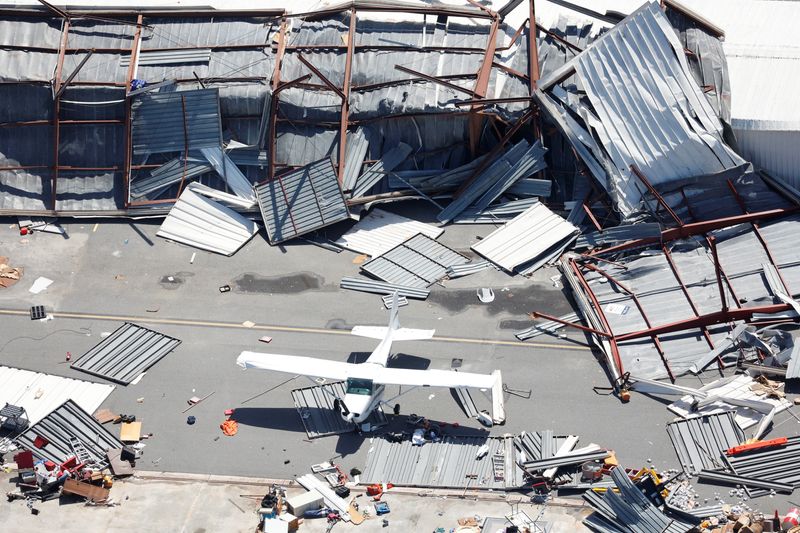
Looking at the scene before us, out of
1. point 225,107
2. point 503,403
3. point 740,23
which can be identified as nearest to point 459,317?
point 503,403

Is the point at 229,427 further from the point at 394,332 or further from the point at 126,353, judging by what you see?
the point at 394,332

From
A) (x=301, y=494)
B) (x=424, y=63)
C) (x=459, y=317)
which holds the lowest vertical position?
(x=301, y=494)

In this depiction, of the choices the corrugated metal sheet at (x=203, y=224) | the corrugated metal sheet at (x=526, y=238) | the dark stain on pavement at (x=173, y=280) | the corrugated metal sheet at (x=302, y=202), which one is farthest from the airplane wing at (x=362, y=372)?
the corrugated metal sheet at (x=203, y=224)

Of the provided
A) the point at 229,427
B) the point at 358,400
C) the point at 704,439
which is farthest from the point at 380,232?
the point at 704,439

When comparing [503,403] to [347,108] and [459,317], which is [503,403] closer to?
[459,317]

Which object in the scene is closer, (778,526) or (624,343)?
(778,526)

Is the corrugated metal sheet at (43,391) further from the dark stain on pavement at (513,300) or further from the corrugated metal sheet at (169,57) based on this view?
the corrugated metal sheet at (169,57)

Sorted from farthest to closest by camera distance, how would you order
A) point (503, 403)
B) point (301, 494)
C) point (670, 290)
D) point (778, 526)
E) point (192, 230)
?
point (192, 230) → point (670, 290) → point (503, 403) → point (301, 494) → point (778, 526)
